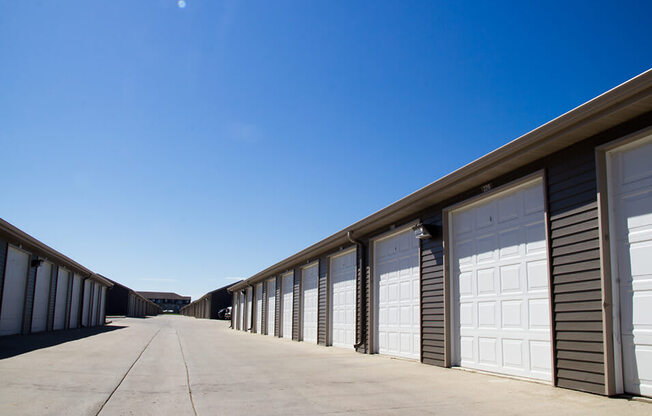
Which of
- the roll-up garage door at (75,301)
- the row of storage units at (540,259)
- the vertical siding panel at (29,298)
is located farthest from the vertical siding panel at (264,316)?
the row of storage units at (540,259)

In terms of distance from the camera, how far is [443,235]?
894cm

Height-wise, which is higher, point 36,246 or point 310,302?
point 36,246

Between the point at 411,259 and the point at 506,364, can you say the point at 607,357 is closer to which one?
the point at 506,364

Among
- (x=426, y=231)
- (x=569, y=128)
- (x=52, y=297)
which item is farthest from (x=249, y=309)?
(x=569, y=128)

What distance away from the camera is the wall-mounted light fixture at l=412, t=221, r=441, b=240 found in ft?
30.1

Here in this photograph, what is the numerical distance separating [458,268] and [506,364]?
6.05 feet

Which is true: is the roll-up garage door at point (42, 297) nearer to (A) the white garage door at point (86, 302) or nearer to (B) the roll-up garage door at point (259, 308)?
(A) the white garage door at point (86, 302)

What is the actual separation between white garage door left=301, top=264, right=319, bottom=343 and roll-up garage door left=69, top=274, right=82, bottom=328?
12.8 metres

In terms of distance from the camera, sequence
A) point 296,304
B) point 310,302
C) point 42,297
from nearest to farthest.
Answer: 1. point 310,302
2. point 296,304
3. point 42,297

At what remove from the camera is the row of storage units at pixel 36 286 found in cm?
1475

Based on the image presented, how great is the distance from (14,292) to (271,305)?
1058cm

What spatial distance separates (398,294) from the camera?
10.8m

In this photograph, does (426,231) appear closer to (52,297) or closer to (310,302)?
(310,302)

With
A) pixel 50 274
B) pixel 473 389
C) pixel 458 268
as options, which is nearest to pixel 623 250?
pixel 473 389
